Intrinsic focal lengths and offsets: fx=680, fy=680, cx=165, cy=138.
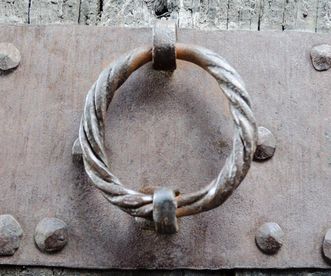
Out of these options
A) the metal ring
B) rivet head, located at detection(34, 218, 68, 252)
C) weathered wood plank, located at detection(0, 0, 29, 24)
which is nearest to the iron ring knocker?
Answer: the metal ring

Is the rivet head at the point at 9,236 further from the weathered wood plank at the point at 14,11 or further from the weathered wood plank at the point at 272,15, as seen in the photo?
the weathered wood plank at the point at 272,15

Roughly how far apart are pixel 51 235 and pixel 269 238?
0.32 m

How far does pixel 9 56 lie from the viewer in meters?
1.06

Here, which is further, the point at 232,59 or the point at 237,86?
the point at 232,59

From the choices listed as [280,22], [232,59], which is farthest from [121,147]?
[280,22]

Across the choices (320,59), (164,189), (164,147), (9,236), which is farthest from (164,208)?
(320,59)

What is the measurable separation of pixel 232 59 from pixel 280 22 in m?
0.11

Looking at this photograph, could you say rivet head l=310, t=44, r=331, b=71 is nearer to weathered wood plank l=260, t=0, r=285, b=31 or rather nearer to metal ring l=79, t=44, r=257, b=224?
weathered wood plank l=260, t=0, r=285, b=31

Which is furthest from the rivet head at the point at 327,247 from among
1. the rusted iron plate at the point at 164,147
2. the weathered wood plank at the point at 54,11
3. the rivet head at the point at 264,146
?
the weathered wood plank at the point at 54,11

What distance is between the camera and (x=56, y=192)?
103 centimetres

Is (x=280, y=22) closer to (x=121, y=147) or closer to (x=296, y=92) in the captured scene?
(x=296, y=92)

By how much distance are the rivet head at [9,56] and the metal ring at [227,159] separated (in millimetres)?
169

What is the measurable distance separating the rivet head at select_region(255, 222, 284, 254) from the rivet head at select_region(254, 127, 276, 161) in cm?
10

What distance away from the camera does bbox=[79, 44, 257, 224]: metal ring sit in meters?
0.92
